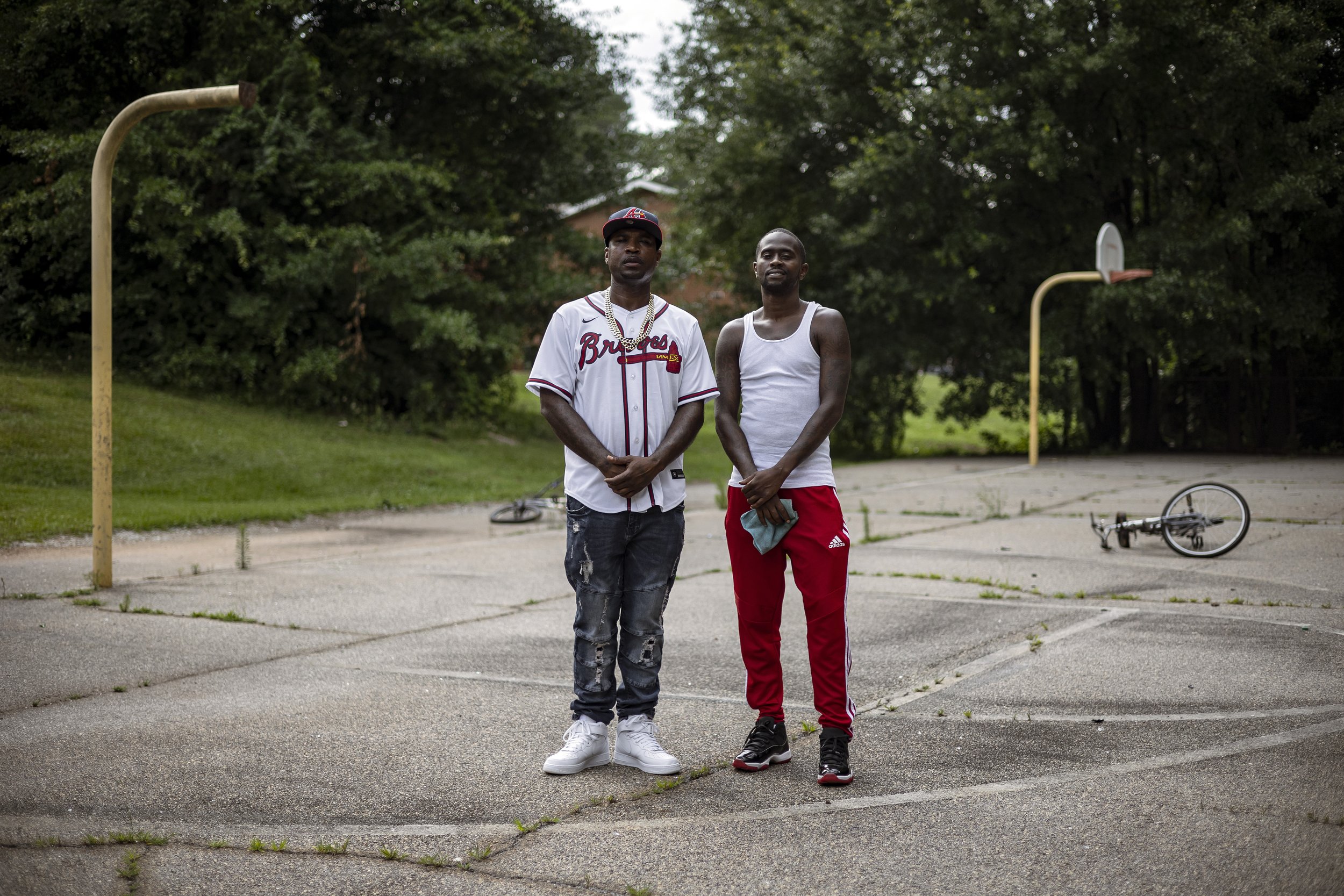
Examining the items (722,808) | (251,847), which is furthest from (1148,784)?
(251,847)

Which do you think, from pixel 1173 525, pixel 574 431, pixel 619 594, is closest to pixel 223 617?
pixel 619 594

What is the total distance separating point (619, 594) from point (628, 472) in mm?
Answer: 512

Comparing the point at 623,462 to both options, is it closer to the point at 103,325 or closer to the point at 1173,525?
the point at 103,325

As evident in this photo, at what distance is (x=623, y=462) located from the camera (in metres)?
4.37

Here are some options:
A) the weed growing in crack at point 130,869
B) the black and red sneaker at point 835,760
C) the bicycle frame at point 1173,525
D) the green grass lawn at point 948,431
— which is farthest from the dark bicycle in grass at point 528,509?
the green grass lawn at point 948,431

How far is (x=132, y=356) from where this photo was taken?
21312 mm

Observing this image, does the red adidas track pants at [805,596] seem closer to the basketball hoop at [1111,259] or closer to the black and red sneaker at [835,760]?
the black and red sneaker at [835,760]

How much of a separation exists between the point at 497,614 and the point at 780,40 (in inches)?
831

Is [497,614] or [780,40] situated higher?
[780,40]

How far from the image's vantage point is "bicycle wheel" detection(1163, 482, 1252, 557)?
9703 mm

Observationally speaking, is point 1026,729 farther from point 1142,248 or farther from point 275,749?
point 1142,248

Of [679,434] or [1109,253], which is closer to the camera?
[679,434]

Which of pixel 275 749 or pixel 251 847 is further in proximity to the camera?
pixel 275 749

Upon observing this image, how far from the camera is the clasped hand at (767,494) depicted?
436 centimetres
